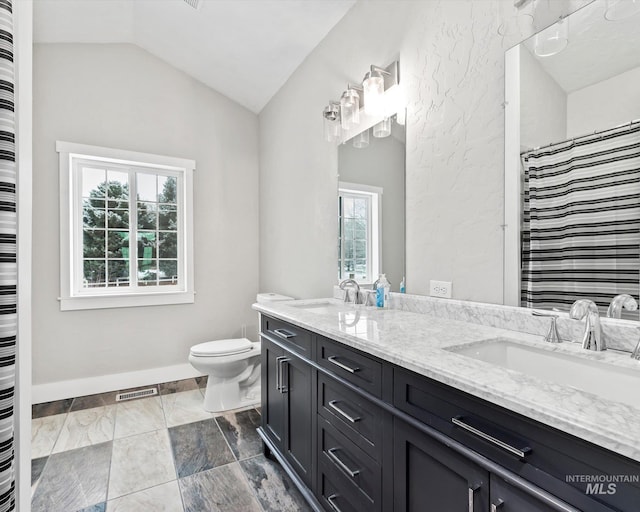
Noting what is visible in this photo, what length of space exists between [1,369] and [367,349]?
90 centimetres

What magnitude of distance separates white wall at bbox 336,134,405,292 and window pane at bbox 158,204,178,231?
7.00 ft

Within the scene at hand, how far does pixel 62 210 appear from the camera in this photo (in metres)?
2.88

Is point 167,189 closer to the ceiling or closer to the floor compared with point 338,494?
closer to the ceiling

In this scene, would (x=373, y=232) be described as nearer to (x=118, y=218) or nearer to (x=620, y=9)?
(x=620, y=9)

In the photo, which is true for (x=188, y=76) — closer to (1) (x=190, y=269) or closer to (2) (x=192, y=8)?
(2) (x=192, y=8)

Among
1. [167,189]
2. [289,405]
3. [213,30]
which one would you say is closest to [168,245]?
[167,189]

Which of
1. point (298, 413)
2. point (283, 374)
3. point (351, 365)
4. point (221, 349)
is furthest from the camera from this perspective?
point (221, 349)

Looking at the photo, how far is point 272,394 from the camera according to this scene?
1955 mm

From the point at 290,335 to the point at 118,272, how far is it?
2.29m

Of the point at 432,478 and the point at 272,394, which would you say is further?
the point at 272,394

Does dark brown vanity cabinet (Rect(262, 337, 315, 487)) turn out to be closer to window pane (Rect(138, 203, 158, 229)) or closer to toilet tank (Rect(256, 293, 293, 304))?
toilet tank (Rect(256, 293, 293, 304))

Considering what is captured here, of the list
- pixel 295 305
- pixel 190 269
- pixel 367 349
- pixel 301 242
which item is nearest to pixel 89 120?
pixel 190 269

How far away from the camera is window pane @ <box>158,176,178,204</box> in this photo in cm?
340

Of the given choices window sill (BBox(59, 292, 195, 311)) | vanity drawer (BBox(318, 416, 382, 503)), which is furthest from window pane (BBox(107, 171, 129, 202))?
vanity drawer (BBox(318, 416, 382, 503))
